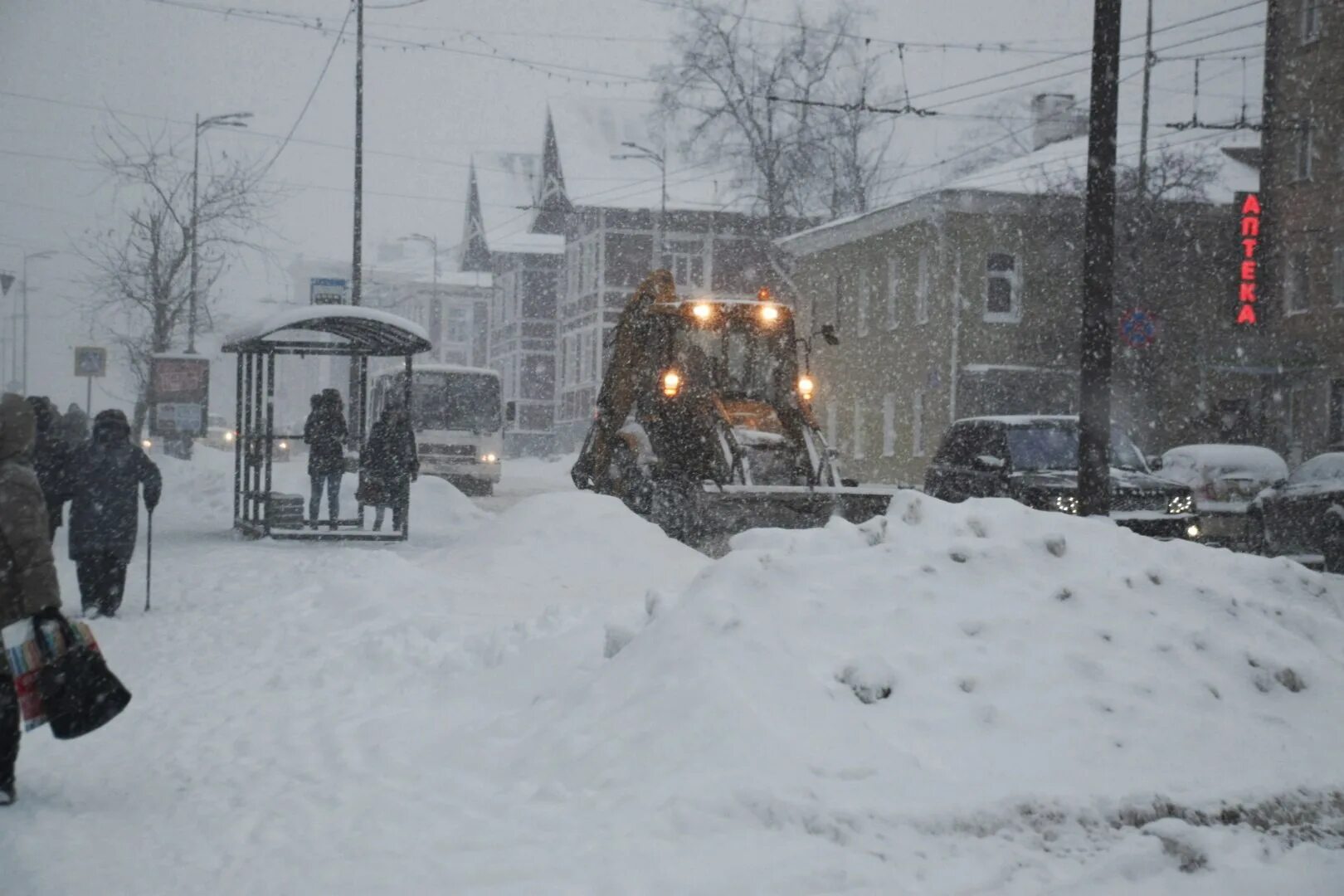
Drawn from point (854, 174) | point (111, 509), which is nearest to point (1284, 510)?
point (111, 509)

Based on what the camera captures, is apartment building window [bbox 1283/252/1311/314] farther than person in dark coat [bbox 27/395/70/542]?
Yes

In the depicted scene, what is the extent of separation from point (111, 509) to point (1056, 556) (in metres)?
7.60

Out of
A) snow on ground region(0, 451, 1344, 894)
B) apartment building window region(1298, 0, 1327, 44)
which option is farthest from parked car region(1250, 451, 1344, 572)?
apartment building window region(1298, 0, 1327, 44)

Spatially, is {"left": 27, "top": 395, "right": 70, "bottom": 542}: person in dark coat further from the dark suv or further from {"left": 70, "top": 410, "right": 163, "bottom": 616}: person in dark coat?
the dark suv

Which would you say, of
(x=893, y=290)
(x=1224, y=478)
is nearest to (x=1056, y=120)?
(x=893, y=290)

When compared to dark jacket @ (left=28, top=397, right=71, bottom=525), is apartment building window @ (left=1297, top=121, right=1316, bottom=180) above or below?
above

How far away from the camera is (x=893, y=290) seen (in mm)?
39969

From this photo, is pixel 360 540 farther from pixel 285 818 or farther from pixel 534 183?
pixel 534 183

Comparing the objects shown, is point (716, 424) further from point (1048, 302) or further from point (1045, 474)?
point (1048, 302)

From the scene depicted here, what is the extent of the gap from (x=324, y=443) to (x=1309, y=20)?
29537 millimetres

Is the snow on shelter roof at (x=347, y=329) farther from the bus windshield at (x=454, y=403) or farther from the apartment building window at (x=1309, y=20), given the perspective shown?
the apartment building window at (x=1309, y=20)

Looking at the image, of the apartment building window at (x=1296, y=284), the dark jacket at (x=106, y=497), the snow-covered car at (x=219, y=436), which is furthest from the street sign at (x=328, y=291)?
the snow-covered car at (x=219, y=436)

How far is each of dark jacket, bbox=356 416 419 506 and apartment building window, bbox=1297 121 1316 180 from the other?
27297 millimetres

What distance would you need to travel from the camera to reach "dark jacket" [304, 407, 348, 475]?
1959cm
